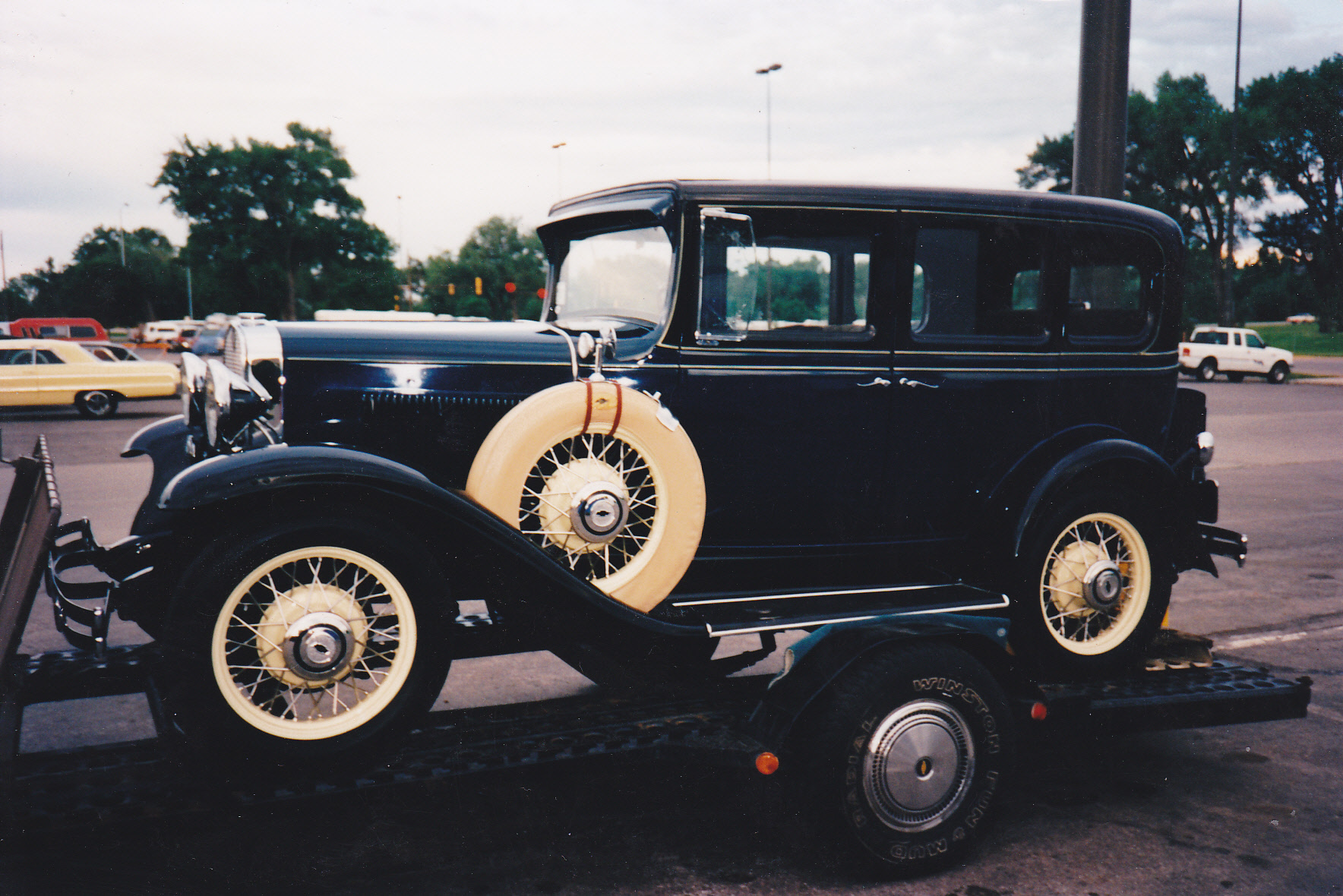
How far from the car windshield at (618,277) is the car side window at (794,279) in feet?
0.64

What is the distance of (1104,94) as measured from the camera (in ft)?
16.8

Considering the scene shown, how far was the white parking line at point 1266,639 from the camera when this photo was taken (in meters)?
5.48

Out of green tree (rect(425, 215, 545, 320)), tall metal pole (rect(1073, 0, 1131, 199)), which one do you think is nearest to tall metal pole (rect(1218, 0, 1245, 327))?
green tree (rect(425, 215, 545, 320))

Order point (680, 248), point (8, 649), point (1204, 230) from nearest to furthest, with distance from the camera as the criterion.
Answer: point (8, 649)
point (680, 248)
point (1204, 230)

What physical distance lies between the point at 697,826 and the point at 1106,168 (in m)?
3.87

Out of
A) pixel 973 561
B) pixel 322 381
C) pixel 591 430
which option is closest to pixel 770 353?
pixel 591 430

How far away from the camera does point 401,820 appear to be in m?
3.42

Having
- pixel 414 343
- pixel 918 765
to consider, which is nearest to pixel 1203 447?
pixel 918 765

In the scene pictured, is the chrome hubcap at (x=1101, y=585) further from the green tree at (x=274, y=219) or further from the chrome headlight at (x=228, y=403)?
the green tree at (x=274, y=219)

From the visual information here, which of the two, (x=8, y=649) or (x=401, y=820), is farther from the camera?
(x=401, y=820)

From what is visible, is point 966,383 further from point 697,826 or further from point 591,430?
point 697,826

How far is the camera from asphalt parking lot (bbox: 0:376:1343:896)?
9.75 feet

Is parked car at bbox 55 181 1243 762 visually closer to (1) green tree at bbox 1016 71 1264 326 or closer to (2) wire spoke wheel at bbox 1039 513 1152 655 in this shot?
(2) wire spoke wheel at bbox 1039 513 1152 655

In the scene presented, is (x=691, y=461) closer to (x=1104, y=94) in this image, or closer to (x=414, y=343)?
(x=414, y=343)
